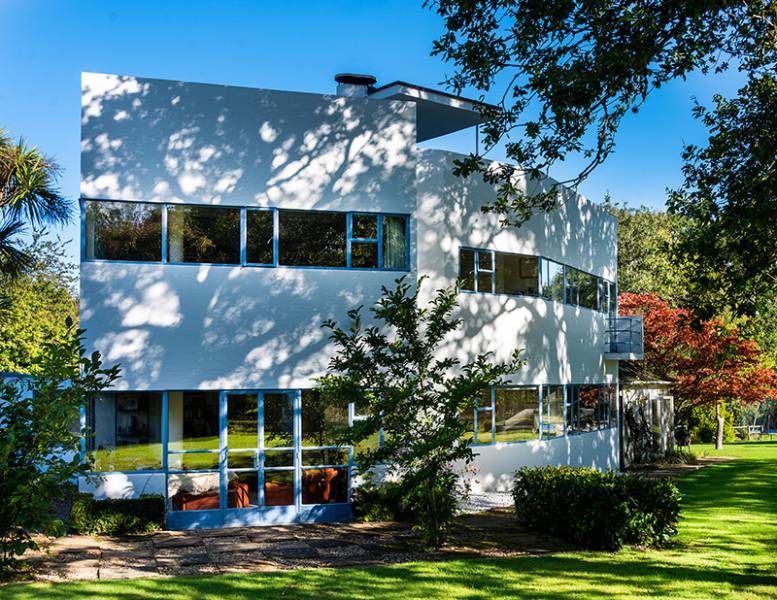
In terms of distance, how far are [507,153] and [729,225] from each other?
14.5 feet

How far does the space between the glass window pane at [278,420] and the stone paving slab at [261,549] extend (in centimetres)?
172

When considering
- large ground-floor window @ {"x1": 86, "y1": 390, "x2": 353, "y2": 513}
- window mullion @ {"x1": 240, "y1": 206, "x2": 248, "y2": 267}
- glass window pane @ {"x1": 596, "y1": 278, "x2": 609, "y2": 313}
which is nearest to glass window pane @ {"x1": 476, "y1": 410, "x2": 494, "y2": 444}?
large ground-floor window @ {"x1": 86, "y1": 390, "x2": 353, "y2": 513}

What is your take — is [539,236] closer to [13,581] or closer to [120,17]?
[120,17]

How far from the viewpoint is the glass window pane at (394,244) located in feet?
61.3

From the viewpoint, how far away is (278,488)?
17.4m

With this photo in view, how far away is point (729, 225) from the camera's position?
16172 millimetres

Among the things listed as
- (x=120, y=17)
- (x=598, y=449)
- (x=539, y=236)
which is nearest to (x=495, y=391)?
(x=539, y=236)

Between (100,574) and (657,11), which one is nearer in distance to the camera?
(100,574)

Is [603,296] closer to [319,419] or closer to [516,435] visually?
[516,435]

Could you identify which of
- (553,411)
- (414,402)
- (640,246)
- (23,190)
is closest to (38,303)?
(23,190)

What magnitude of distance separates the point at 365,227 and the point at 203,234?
3484mm

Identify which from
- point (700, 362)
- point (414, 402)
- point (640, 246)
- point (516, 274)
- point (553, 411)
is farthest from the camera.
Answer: point (640, 246)

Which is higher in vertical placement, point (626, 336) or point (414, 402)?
point (626, 336)

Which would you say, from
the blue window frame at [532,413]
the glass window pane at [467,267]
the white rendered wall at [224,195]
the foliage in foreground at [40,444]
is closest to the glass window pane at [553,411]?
the blue window frame at [532,413]
